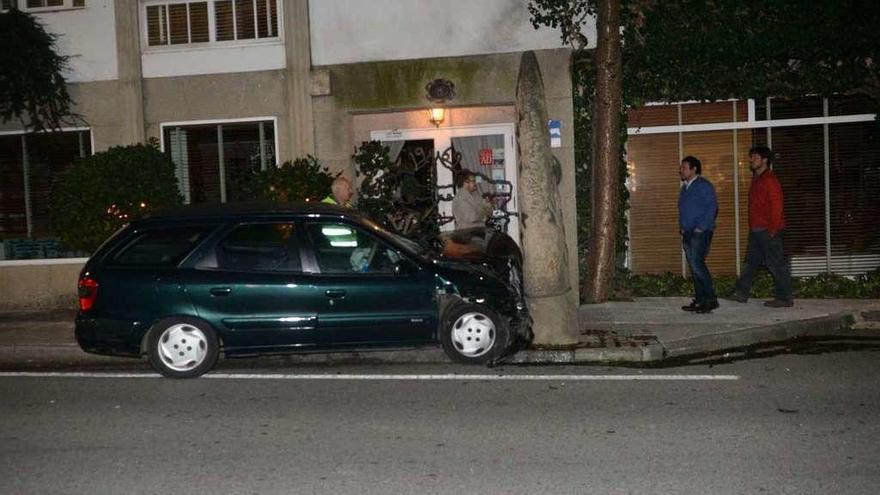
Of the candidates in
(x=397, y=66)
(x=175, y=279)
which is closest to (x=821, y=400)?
(x=175, y=279)

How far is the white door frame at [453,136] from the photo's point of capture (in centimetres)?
1664

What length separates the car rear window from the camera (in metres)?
10.4

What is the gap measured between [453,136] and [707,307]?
201 inches

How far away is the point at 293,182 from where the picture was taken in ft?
49.5

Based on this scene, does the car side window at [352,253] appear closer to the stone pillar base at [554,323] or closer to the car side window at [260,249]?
the car side window at [260,249]

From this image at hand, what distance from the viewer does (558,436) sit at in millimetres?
7688

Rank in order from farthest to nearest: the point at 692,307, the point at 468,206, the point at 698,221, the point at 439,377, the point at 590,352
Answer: the point at 468,206 → the point at 692,307 → the point at 698,221 → the point at 590,352 → the point at 439,377

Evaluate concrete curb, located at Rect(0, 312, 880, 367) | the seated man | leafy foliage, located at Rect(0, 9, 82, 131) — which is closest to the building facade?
leafy foliage, located at Rect(0, 9, 82, 131)

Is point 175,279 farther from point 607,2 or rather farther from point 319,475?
point 607,2

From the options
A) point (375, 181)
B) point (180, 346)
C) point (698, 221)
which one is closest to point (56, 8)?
point (375, 181)

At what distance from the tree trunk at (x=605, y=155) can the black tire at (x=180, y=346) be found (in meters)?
6.32

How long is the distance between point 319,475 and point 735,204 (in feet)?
35.3

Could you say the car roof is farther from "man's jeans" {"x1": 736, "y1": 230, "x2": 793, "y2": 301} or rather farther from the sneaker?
the sneaker

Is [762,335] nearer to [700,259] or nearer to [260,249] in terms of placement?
[700,259]
